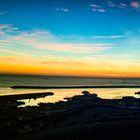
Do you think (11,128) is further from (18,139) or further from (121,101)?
(121,101)

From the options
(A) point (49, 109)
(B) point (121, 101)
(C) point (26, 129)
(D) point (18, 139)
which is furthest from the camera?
(B) point (121, 101)

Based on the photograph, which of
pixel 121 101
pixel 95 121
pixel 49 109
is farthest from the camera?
pixel 121 101

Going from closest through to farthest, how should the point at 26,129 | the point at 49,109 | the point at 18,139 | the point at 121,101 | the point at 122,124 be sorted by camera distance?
1. the point at 18,139
2. the point at 26,129
3. the point at 122,124
4. the point at 49,109
5. the point at 121,101

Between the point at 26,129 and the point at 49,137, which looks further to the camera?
the point at 26,129

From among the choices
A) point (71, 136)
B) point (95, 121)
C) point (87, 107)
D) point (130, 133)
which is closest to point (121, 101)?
point (87, 107)

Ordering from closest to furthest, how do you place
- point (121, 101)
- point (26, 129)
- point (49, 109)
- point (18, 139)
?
point (18, 139) < point (26, 129) < point (49, 109) < point (121, 101)

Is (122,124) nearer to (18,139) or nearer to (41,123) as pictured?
(41,123)

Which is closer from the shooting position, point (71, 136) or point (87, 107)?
point (71, 136)

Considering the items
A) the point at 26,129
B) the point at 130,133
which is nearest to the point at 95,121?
the point at 130,133
